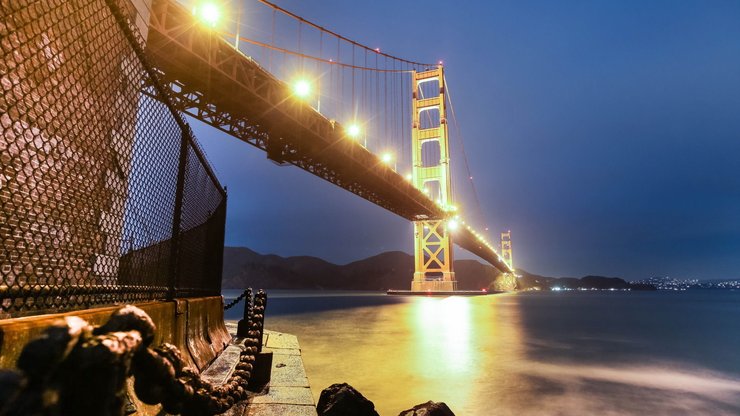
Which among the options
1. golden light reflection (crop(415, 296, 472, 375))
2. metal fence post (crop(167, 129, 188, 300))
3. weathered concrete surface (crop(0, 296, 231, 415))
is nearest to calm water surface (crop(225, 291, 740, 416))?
golden light reflection (crop(415, 296, 472, 375))

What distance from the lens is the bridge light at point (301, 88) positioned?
75.8 feet

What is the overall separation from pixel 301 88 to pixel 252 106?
4422 mm

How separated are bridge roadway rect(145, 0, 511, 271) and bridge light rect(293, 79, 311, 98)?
18.5 inches

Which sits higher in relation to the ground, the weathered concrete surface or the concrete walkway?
the weathered concrete surface

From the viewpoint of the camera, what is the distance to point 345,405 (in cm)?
427

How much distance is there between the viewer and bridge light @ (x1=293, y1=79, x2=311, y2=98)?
2309 cm

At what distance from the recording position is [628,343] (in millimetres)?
15406

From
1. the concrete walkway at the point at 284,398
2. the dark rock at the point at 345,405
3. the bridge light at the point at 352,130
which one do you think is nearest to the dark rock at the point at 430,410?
the dark rock at the point at 345,405

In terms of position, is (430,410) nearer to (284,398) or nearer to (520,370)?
(284,398)

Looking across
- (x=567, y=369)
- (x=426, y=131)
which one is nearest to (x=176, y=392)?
(x=567, y=369)

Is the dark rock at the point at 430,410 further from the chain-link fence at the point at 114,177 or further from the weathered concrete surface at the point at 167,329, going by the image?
the chain-link fence at the point at 114,177

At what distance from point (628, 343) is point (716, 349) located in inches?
123

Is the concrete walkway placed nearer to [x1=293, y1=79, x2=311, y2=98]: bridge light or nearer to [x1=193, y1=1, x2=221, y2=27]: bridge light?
[x1=193, y1=1, x2=221, y2=27]: bridge light

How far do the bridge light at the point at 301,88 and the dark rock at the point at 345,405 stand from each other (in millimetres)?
20709
